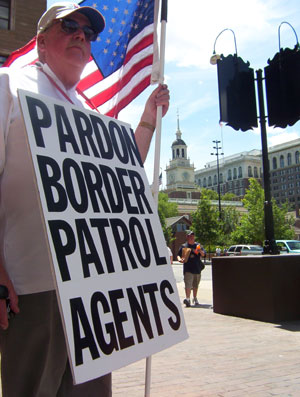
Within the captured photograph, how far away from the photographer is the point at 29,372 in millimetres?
1647

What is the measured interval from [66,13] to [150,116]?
810mm

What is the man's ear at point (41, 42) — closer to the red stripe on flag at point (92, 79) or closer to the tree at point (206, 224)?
the red stripe on flag at point (92, 79)

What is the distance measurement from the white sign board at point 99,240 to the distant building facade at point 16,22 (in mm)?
18896

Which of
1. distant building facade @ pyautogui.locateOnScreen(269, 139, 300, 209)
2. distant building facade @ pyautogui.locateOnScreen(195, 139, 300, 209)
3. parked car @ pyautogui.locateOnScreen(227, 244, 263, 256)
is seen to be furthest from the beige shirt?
distant building facade @ pyautogui.locateOnScreen(269, 139, 300, 209)

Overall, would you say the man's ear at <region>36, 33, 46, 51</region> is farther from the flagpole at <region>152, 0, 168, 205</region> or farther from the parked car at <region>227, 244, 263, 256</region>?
the parked car at <region>227, 244, 263, 256</region>

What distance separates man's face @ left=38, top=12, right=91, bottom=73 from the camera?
198 cm

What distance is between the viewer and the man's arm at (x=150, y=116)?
2512mm

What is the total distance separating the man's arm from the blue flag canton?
596mm

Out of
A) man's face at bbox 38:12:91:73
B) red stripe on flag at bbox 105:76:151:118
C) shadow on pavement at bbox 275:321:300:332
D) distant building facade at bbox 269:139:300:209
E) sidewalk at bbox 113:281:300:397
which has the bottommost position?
distant building facade at bbox 269:139:300:209

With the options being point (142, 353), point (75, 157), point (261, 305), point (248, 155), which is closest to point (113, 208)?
point (75, 157)

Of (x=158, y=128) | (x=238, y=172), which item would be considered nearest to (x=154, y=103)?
(x=158, y=128)

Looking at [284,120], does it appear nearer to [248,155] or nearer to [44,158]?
[44,158]

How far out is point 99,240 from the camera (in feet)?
5.39

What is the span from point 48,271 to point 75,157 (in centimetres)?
50
